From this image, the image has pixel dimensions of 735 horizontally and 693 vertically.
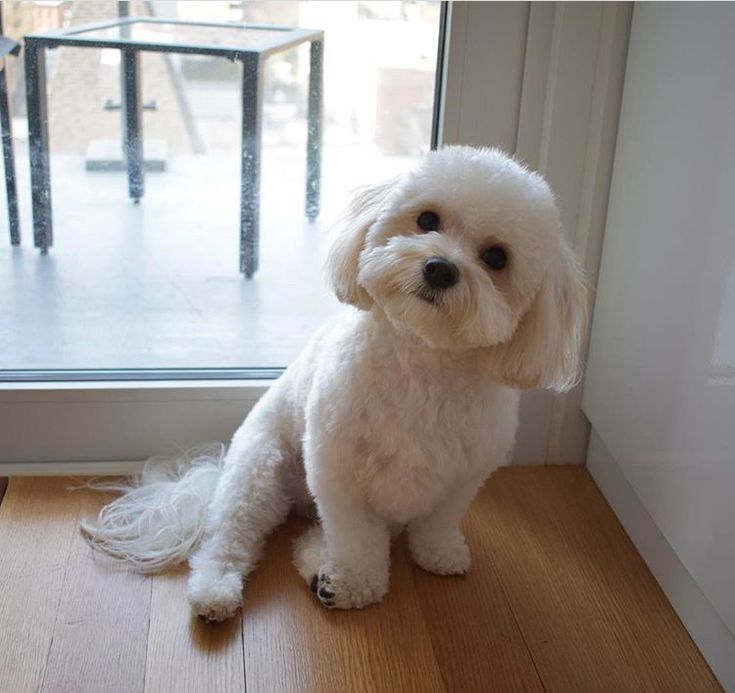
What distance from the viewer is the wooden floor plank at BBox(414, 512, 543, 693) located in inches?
52.3

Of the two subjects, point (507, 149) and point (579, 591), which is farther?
point (507, 149)

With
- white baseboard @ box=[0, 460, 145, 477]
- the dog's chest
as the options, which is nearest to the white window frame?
white baseboard @ box=[0, 460, 145, 477]

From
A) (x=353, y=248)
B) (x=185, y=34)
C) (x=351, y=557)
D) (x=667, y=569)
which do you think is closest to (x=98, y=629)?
(x=351, y=557)

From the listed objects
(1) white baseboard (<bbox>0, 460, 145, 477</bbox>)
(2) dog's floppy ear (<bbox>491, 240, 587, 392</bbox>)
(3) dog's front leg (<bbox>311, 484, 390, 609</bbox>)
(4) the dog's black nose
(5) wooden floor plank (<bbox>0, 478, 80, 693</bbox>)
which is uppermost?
(4) the dog's black nose

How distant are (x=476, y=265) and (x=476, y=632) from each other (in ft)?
1.84

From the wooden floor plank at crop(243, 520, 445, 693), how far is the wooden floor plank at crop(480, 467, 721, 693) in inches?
6.5

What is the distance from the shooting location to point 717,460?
129 cm

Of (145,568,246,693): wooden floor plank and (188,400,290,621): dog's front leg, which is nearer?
(145,568,246,693): wooden floor plank

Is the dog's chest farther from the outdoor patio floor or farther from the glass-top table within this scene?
the glass-top table

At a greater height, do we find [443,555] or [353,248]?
[353,248]

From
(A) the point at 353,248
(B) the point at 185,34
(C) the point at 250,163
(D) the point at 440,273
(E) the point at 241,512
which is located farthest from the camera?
(C) the point at 250,163

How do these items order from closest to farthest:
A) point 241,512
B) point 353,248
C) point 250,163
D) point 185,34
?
point 353,248 → point 241,512 → point 185,34 → point 250,163

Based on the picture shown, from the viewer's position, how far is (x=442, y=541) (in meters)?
1.52

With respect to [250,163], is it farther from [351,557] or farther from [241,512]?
[351,557]
